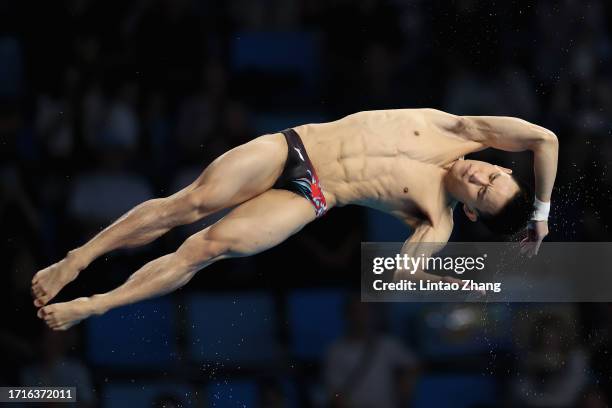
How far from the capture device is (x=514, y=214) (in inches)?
159

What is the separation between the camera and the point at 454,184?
4.09m

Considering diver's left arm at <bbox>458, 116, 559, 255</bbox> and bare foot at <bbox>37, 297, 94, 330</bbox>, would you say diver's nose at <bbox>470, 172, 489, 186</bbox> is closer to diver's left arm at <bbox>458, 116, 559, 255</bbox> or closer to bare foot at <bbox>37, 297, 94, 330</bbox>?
diver's left arm at <bbox>458, 116, 559, 255</bbox>

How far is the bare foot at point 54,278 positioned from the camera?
12.8 feet

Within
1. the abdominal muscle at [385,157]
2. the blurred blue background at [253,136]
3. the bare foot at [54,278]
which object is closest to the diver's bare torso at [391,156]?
the abdominal muscle at [385,157]

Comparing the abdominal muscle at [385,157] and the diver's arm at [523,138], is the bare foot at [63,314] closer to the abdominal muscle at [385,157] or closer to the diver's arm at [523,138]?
the abdominal muscle at [385,157]

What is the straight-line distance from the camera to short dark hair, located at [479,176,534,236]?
403cm

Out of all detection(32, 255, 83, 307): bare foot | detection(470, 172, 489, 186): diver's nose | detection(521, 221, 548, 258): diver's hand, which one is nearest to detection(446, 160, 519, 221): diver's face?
detection(470, 172, 489, 186): diver's nose

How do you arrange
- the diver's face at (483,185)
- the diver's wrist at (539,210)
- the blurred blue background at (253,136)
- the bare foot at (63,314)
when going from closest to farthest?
1. the bare foot at (63,314)
2. the diver's face at (483,185)
3. the diver's wrist at (539,210)
4. the blurred blue background at (253,136)

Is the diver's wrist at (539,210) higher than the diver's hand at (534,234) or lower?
higher

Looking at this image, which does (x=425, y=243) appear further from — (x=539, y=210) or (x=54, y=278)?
(x=54, y=278)

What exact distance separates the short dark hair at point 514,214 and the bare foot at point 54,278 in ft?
5.58

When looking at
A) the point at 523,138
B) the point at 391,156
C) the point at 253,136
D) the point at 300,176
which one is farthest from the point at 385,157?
the point at 253,136

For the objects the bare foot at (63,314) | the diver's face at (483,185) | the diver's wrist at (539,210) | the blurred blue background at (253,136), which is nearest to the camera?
the bare foot at (63,314)

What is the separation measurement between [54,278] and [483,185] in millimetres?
1783
